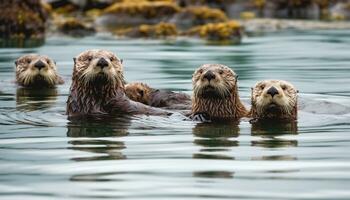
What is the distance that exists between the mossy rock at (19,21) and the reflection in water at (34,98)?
12411 mm

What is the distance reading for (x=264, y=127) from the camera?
8836 mm

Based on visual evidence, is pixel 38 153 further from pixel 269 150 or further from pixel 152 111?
pixel 152 111

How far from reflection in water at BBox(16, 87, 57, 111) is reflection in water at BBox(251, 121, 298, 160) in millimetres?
3075

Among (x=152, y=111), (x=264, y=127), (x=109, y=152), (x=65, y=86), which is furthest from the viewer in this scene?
(x=65, y=86)

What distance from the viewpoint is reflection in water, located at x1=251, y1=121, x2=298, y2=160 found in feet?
24.8

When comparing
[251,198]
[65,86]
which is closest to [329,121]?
[251,198]

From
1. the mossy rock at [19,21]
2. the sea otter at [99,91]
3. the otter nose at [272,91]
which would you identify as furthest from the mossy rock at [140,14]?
the otter nose at [272,91]

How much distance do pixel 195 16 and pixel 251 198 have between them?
25456 mm

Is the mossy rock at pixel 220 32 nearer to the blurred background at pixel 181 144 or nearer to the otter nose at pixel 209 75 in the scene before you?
the blurred background at pixel 181 144

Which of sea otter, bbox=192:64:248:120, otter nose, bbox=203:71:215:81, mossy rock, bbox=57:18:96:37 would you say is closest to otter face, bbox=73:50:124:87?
sea otter, bbox=192:64:248:120

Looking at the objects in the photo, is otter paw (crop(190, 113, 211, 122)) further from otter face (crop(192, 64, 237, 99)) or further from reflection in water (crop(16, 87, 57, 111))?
reflection in water (crop(16, 87, 57, 111))

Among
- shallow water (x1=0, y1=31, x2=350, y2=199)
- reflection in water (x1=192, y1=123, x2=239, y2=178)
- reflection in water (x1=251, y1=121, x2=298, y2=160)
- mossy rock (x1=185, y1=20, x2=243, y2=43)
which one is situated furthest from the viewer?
mossy rock (x1=185, y1=20, x2=243, y2=43)

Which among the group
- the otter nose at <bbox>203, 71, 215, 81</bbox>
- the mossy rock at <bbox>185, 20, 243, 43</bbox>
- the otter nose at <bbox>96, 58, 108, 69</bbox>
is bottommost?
the otter nose at <bbox>203, 71, 215, 81</bbox>

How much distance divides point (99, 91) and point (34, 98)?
2.81 meters
